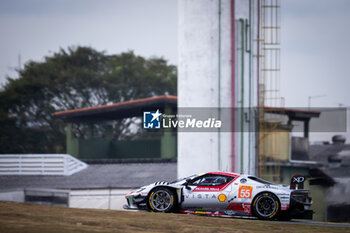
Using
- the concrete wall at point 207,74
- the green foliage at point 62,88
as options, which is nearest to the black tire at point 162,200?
the concrete wall at point 207,74

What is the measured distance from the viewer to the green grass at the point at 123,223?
10.2m

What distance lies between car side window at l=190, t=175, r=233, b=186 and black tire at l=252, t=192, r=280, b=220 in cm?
89

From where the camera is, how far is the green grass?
10.2 meters

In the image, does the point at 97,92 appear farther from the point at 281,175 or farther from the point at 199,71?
the point at 199,71

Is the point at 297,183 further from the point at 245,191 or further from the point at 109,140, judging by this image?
the point at 109,140

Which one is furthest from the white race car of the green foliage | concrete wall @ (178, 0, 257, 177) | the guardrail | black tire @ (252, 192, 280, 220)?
the green foliage

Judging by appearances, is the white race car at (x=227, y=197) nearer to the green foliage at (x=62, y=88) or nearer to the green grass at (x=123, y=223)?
the green grass at (x=123, y=223)

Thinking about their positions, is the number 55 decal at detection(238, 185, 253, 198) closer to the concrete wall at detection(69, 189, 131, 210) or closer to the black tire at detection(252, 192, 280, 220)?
the black tire at detection(252, 192, 280, 220)

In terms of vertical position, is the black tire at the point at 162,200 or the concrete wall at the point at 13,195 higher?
the black tire at the point at 162,200

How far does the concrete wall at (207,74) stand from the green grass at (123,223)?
200 inches

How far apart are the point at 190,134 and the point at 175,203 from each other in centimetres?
493

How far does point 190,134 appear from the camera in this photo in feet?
56.6

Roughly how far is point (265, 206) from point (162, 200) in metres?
2.55

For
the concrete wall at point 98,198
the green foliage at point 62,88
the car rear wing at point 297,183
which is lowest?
the concrete wall at point 98,198
